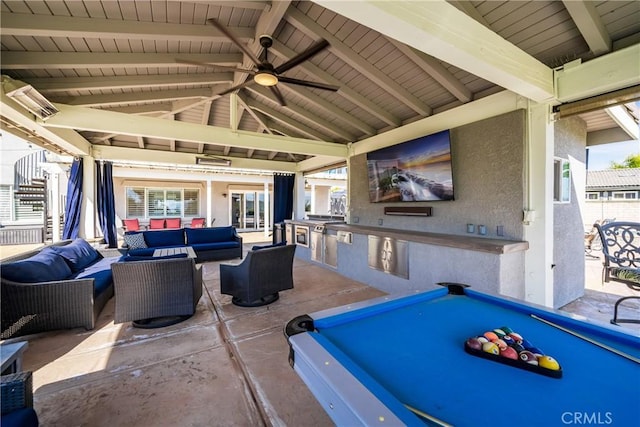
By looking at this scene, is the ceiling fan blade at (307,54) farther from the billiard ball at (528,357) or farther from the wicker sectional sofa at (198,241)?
the wicker sectional sofa at (198,241)

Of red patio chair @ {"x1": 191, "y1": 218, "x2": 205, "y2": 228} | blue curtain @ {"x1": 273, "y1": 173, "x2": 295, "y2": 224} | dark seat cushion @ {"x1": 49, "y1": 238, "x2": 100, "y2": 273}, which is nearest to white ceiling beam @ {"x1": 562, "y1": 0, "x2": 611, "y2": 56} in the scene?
dark seat cushion @ {"x1": 49, "y1": 238, "x2": 100, "y2": 273}

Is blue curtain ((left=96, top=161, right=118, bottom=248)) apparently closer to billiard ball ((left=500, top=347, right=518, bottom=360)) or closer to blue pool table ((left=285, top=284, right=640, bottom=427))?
blue pool table ((left=285, top=284, right=640, bottom=427))

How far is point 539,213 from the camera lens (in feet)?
9.39

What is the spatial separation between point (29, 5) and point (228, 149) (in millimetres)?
4871

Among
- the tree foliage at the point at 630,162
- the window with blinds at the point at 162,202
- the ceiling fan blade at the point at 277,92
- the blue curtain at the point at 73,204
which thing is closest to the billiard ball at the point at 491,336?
the ceiling fan blade at the point at 277,92

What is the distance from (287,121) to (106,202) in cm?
498

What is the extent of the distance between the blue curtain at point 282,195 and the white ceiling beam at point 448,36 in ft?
22.9

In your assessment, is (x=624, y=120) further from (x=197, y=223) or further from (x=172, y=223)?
(x=172, y=223)

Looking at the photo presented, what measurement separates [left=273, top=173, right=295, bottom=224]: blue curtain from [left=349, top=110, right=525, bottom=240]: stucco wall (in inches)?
212

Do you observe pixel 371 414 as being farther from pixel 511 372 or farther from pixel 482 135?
pixel 482 135

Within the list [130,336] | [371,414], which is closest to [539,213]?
[371,414]

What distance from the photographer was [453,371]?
108 centimetres

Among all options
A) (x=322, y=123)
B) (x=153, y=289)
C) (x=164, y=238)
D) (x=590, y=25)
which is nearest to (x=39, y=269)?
(x=153, y=289)

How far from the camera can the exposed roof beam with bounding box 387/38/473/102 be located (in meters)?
2.96
